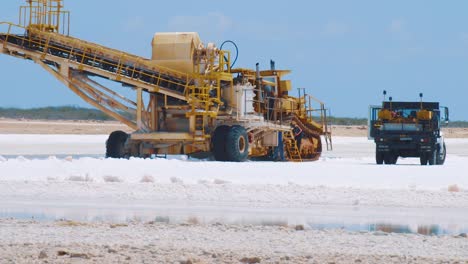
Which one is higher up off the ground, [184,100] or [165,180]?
[184,100]

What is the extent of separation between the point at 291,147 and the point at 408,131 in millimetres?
3934

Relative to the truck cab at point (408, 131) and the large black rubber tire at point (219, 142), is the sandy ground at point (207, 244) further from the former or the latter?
the truck cab at point (408, 131)

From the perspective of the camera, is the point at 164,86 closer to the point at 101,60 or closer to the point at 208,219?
the point at 101,60

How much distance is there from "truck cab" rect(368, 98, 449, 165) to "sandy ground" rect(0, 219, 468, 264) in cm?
1962

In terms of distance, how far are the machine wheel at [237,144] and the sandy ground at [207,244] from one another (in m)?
15.0

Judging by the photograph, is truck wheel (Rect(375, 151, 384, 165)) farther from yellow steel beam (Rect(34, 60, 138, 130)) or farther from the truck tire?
yellow steel beam (Rect(34, 60, 138, 130))

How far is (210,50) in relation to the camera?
30.8 metres

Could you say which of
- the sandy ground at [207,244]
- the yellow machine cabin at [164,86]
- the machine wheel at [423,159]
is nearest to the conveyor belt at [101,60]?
the yellow machine cabin at [164,86]

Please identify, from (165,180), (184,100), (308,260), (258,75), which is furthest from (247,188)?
(258,75)

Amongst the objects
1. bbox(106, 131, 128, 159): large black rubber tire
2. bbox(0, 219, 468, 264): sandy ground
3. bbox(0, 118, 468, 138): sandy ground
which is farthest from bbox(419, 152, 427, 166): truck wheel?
bbox(0, 118, 468, 138): sandy ground

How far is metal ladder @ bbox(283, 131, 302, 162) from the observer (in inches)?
1350

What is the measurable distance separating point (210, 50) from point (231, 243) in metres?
18.5

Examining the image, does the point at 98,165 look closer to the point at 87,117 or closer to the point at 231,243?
the point at 231,243

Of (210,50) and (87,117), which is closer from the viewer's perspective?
(210,50)
